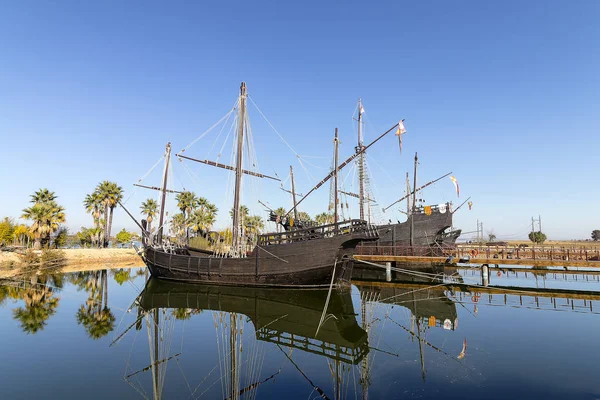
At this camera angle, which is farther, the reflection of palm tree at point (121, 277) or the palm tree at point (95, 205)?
the palm tree at point (95, 205)

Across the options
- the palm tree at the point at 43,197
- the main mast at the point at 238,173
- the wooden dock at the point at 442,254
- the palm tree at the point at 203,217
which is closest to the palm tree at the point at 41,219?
the palm tree at the point at 43,197

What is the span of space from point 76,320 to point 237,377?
910 centimetres

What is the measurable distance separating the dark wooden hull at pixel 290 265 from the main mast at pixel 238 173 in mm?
1813

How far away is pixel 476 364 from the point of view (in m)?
7.74

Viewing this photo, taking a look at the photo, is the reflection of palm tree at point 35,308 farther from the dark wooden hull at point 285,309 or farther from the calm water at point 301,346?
the dark wooden hull at point 285,309

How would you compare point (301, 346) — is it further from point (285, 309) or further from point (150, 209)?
point (150, 209)

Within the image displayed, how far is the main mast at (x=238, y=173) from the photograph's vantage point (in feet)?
70.4

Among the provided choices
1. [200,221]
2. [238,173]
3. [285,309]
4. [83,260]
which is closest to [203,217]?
[200,221]

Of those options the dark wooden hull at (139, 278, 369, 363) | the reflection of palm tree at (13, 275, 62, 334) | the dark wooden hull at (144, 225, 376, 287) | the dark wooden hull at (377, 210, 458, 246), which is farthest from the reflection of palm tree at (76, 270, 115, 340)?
the dark wooden hull at (377, 210, 458, 246)

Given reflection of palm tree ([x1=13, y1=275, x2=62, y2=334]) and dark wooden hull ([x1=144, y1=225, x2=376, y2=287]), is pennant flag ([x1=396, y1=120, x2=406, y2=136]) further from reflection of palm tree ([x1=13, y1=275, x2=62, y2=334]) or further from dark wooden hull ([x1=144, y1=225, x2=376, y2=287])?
reflection of palm tree ([x1=13, y1=275, x2=62, y2=334])

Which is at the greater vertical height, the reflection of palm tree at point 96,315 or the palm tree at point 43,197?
the palm tree at point 43,197

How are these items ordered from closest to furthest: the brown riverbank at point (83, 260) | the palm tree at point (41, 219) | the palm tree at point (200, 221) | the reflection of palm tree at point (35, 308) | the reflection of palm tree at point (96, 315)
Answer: the reflection of palm tree at point (96, 315) < the reflection of palm tree at point (35, 308) < the brown riverbank at point (83, 260) < the palm tree at point (41, 219) < the palm tree at point (200, 221)

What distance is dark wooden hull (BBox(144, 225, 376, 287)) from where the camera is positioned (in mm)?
18125

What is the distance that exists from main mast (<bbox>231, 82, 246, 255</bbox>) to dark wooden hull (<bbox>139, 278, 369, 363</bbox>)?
3376 millimetres
